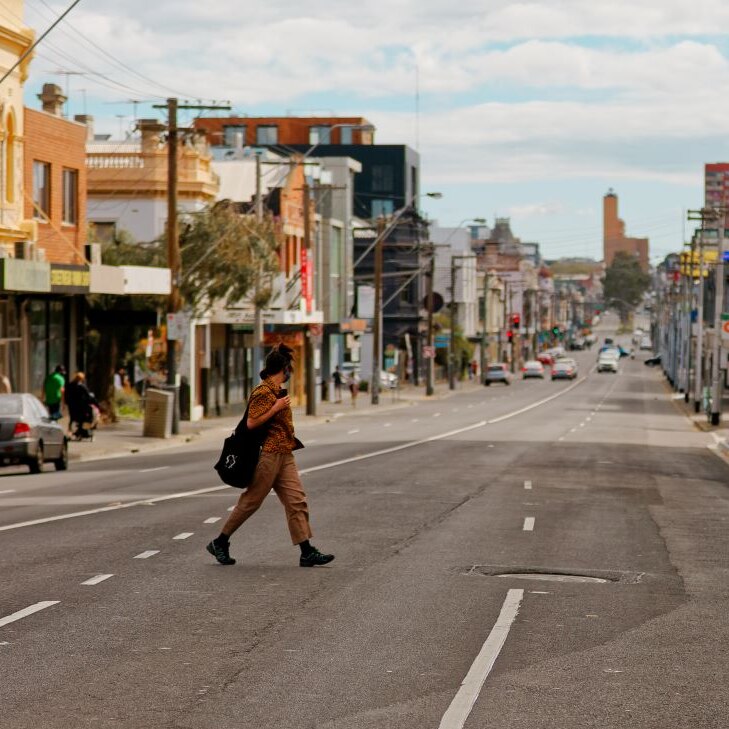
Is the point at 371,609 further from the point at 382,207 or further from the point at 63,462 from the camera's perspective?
the point at 382,207

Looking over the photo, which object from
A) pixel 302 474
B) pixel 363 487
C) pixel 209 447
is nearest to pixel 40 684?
pixel 363 487

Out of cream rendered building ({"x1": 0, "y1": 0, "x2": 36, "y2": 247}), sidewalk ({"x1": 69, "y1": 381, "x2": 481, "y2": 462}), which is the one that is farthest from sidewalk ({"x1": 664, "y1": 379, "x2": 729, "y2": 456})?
cream rendered building ({"x1": 0, "y1": 0, "x2": 36, "y2": 247})

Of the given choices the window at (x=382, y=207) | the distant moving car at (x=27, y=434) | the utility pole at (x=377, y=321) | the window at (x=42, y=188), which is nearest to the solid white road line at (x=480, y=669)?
the distant moving car at (x=27, y=434)

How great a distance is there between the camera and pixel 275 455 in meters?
13.9

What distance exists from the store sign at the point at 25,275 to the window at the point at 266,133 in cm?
10392

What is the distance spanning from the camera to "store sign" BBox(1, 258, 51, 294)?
3634cm

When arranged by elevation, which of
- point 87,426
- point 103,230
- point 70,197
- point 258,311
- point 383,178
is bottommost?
point 87,426

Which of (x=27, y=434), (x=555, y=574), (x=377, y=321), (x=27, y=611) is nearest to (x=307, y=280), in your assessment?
(x=377, y=321)

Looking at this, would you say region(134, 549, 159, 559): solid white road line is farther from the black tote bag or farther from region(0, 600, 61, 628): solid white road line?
region(0, 600, 61, 628): solid white road line

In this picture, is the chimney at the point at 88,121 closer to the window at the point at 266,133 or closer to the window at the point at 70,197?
the window at the point at 70,197

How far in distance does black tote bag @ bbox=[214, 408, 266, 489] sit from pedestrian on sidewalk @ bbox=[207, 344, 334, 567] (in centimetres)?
7

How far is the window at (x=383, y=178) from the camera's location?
132m

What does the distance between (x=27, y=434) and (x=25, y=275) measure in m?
9.73

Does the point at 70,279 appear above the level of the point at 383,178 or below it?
below
